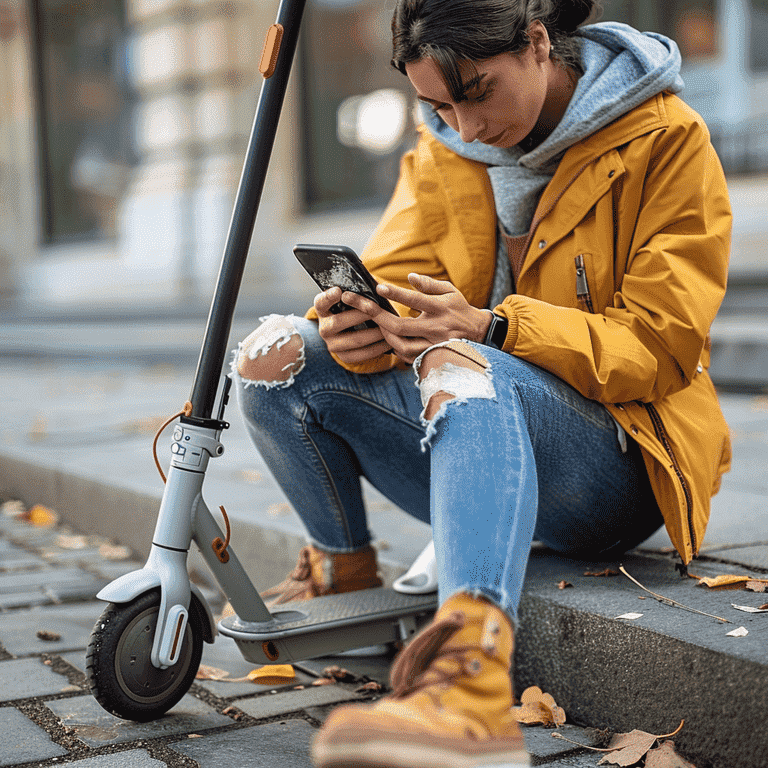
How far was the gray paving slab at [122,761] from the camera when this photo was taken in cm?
181

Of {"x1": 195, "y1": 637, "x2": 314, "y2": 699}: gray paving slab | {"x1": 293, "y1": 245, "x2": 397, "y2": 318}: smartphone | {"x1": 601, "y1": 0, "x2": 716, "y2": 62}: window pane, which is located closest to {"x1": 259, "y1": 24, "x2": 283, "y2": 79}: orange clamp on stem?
{"x1": 293, "y1": 245, "x2": 397, "y2": 318}: smartphone

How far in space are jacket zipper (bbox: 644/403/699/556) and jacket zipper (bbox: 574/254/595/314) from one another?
24 cm

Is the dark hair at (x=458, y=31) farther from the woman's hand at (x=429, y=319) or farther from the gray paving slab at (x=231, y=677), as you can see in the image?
the gray paving slab at (x=231, y=677)

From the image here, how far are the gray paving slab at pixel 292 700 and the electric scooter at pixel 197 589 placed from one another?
0.12 m

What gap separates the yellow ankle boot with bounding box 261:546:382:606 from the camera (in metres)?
2.40

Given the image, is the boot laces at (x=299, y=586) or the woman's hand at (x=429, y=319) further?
the boot laces at (x=299, y=586)

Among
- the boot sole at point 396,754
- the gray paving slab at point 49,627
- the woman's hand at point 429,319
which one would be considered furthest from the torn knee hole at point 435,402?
the gray paving slab at point 49,627

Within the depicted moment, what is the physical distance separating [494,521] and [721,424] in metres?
0.80

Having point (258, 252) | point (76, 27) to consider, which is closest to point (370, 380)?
point (258, 252)

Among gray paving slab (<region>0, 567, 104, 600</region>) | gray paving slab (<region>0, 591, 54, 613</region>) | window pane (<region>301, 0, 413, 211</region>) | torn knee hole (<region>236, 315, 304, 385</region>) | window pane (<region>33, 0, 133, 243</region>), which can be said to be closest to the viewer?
torn knee hole (<region>236, 315, 304, 385</region>)

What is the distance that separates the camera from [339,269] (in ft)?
6.42

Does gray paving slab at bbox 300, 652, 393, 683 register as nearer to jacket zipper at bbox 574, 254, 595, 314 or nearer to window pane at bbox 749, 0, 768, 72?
jacket zipper at bbox 574, 254, 595, 314

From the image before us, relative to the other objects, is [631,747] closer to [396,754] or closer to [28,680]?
[396,754]

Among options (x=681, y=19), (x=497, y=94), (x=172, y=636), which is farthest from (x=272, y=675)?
(x=681, y=19)
